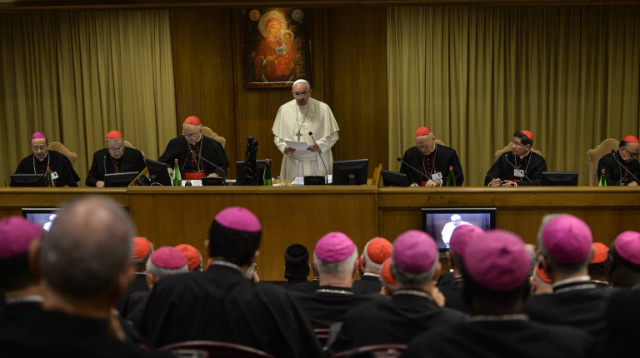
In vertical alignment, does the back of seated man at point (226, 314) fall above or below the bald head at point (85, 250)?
below

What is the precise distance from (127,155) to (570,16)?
18.6 ft

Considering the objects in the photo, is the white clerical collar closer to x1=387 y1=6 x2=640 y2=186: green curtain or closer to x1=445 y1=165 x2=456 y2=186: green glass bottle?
x1=445 y1=165 x2=456 y2=186: green glass bottle

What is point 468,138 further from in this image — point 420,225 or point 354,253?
point 354,253

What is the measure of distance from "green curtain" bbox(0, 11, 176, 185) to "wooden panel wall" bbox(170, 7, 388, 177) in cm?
27

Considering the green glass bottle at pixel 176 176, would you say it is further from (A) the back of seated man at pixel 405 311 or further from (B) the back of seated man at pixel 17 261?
(B) the back of seated man at pixel 17 261

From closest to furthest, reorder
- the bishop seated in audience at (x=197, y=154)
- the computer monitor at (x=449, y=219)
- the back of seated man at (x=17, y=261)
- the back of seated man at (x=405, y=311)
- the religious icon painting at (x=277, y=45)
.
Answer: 1. the back of seated man at (x=17, y=261)
2. the back of seated man at (x=405, y=311)
3. the computer monitor at (x=449, y=219)
4. the bishop seated in audience at (x=197, y=154)
5. the religious icon painting at (x=277, y=45)

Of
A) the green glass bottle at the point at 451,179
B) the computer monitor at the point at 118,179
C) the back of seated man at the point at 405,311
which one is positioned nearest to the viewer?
the back of seated man at the point at 405,311

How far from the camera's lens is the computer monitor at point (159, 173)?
6.76 metres

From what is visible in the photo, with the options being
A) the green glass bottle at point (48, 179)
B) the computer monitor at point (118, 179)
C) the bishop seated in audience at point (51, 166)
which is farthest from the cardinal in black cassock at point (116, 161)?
the computer monitor at point (118, 179)

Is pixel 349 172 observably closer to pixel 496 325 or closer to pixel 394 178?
pixel 394 178

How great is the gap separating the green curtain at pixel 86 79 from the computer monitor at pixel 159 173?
318 cm

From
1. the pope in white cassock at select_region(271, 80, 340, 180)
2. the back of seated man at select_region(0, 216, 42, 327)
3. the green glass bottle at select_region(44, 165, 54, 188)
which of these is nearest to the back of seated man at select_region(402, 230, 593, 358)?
the back of seated man at select_region(0, 216, 42, 327)

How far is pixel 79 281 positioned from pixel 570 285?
1880 millimetres

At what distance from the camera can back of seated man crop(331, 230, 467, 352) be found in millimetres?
2762
